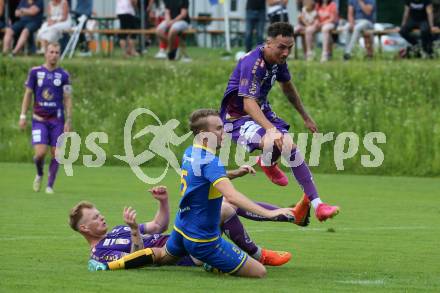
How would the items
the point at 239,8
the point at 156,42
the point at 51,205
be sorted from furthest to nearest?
the point at 239,8
the point at 156,42
the point at 51,205

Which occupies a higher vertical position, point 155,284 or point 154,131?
point 155,284

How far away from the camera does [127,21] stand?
104 feet

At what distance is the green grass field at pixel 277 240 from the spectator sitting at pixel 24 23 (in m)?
7.76

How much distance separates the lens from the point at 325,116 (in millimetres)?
25297

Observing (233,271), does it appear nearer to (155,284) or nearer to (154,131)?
(155,284)

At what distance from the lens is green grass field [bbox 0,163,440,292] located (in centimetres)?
1000

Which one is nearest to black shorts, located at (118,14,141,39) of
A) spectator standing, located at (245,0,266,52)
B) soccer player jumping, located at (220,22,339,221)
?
spectator standing, located at (245,0,266,52)

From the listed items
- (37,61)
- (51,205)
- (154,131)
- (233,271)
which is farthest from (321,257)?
(37,61)

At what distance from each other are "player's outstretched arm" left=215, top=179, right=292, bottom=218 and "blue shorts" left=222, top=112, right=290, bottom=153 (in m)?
2.31

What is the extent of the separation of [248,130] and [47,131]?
24.1 ft

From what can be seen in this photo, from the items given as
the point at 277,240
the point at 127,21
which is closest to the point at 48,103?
the point at 277,240

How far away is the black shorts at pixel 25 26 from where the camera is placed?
1186 inches

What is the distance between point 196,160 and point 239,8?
1386 inches

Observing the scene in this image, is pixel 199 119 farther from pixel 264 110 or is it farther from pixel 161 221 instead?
pixel 264 110
